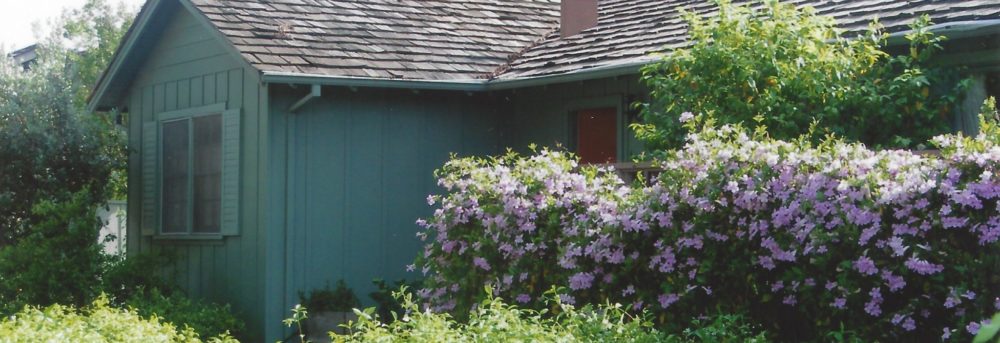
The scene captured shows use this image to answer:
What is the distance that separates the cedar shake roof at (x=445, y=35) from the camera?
1098cm

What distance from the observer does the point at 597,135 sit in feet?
40.4

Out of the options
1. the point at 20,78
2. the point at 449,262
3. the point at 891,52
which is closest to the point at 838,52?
the point at 891,52

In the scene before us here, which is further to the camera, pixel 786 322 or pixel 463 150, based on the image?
pixel 463 150

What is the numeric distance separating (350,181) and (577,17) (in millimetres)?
3223

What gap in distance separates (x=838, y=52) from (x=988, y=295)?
383 centimetres

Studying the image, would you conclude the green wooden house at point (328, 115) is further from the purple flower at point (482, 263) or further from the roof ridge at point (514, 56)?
the purple flower at point (482, 263)

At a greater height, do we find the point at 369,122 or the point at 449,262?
the point at 369,122

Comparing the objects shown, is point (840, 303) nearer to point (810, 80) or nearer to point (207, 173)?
point (810, 80)

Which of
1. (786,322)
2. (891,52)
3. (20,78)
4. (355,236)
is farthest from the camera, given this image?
(20,78)

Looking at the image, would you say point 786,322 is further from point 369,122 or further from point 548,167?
point 369,122

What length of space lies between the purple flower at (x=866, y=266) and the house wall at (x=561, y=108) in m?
5.70

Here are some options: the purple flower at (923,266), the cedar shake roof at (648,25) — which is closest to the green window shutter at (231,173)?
the cedar shake roof at (648,25)

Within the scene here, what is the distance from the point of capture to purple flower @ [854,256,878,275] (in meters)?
5.89

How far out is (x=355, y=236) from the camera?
457 inches
